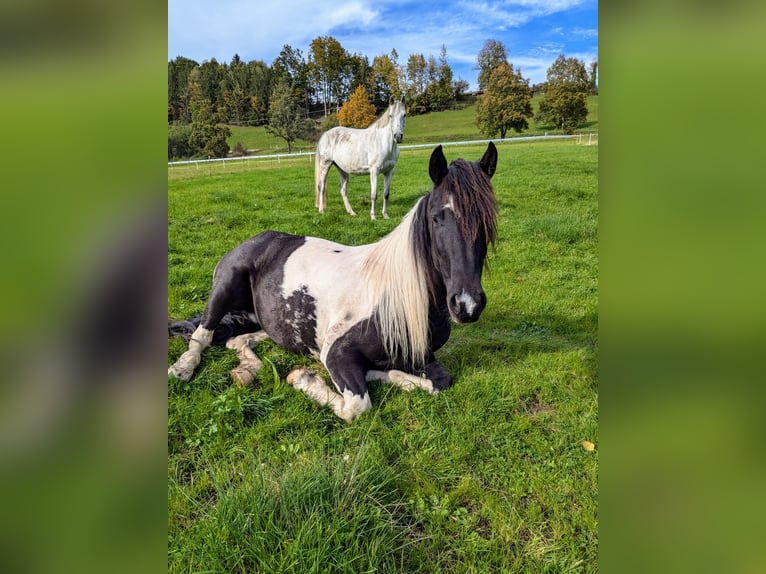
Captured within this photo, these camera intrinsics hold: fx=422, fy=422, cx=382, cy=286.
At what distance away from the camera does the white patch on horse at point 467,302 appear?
2707mm

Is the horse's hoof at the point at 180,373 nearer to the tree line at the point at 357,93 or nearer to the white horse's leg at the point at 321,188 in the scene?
the white horse's leg at the point at 321,188

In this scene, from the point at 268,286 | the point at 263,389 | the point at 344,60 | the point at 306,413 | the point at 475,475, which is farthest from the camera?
the point at 344,60

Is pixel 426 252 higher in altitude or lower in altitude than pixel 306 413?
higher

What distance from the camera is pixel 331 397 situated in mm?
3379

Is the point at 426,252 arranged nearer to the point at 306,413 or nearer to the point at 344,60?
the point at 306,413

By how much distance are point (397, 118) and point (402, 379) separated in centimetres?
881

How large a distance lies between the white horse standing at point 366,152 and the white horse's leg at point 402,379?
7116 millimetres

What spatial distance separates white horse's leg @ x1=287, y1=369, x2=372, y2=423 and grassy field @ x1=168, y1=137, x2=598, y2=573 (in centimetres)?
8

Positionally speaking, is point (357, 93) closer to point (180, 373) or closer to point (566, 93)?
point (566, 93)

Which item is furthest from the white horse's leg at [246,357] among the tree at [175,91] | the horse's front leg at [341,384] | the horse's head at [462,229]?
the tree at [175,91]

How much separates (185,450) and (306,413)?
0.84 meters
